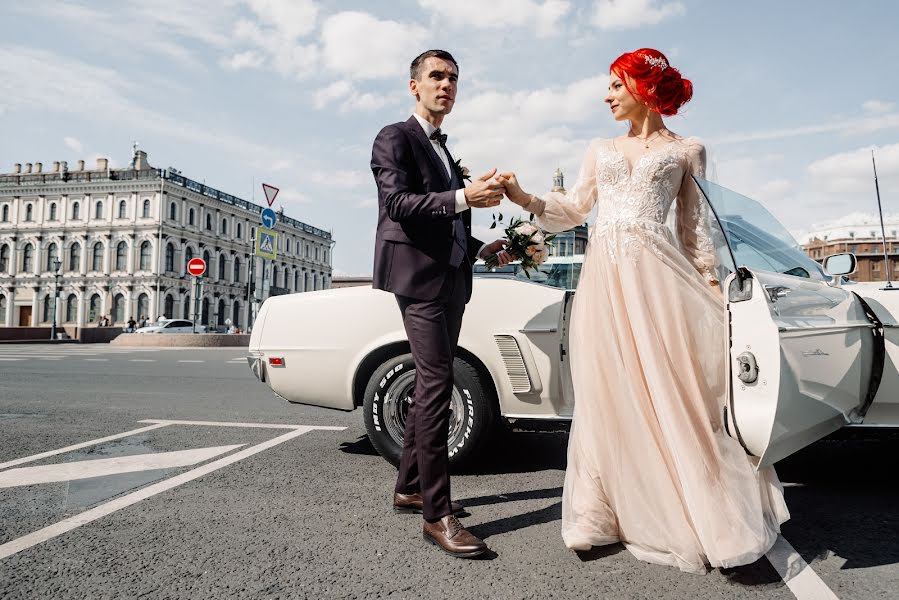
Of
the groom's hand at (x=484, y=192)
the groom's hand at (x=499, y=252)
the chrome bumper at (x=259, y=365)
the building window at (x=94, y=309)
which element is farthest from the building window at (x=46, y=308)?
the groom's hand at (x=484, y=192)

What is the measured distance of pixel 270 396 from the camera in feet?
24.9

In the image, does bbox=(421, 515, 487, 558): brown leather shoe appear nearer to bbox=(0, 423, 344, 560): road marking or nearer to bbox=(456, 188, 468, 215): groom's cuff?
bbox=(456, 188, 468, 215): groom's cuff

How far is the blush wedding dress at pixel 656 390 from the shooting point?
231 cm

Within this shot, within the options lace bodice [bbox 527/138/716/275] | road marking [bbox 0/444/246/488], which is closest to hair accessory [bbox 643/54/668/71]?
lace bodice [bbox 527/138/716/275]

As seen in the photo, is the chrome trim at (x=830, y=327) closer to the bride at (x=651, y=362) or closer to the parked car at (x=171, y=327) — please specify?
the bride at (x=651, y=362)

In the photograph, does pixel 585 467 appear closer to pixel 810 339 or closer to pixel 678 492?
pixel 678 492

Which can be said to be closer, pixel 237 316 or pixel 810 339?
pixel 810 339

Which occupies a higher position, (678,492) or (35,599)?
(678,492)

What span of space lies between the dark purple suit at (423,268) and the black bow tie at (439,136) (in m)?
0.04

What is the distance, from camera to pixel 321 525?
273 centimetres

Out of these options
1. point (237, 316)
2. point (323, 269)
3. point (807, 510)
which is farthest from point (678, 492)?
point (323, 269)

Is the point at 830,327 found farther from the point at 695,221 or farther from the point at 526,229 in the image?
the point at 526,229

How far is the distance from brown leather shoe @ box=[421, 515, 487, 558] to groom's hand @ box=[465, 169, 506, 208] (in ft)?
3.92

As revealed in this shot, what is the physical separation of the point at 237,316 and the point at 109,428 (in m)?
77.4
